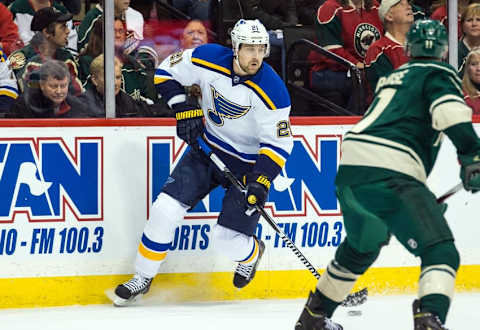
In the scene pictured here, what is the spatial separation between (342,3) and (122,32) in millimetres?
1103

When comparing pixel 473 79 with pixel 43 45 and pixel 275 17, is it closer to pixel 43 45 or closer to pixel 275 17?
pixel 275 17

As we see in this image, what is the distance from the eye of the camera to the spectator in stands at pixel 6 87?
4.75 meters

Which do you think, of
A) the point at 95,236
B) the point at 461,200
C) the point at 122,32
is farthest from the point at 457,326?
the point at 122,32

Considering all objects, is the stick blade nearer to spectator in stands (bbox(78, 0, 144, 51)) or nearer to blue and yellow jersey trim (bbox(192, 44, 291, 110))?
blue and yellow jersey trim (bbox(192, 44, 291, 110))

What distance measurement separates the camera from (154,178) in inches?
196

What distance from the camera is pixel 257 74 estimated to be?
15.5 feet

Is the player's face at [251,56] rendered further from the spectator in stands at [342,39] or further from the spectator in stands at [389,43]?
the spectator in stands at [389,43]

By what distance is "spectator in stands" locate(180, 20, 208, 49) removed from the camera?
4973 mm

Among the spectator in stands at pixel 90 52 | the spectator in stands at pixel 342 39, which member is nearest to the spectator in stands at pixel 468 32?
the spectator in stands at pixel 342 39

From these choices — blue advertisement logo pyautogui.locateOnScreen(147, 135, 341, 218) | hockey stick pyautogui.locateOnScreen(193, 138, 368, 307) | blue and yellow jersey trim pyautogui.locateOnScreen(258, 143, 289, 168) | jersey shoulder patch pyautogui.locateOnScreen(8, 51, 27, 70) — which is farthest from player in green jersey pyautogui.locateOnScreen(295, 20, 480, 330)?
jersey shoulder patch pyautogui.locateOnScreen(8, 51, 27, 70)

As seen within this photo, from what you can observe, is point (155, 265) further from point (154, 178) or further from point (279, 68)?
point (279, 68)

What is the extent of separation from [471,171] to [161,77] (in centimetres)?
185

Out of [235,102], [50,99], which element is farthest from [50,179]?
[235,102]

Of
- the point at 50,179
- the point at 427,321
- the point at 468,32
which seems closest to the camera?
the point at 427,321
